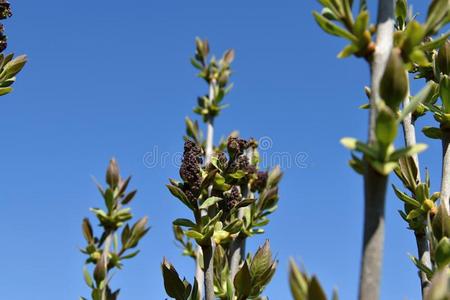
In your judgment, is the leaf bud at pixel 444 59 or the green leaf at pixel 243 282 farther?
the leaf bud at pixel 444 59

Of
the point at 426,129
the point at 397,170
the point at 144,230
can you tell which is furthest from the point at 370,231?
the point at 144,230

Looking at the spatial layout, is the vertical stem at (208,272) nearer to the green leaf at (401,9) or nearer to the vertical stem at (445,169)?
the vertical stem at (445,169)

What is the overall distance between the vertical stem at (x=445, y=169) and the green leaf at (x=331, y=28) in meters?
0.58

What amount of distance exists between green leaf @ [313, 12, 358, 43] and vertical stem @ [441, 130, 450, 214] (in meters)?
0.58

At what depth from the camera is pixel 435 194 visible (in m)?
1.55

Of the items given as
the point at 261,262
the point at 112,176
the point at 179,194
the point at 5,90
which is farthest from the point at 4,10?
the point at 261,262

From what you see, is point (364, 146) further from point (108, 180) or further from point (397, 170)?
point (108, 180)

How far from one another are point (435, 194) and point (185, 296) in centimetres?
81

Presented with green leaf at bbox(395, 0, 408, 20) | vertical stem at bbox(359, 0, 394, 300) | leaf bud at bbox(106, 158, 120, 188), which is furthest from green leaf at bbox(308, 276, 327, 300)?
leaf bud at bbox(106, 158, 120, 188)

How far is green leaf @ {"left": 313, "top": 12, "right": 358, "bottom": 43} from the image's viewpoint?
1.01 metres

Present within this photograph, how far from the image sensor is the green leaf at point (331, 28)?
101 cm

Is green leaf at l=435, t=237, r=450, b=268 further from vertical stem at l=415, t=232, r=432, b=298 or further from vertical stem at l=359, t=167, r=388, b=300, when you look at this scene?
vertical stem at l=359, t=167, r=388, b=300

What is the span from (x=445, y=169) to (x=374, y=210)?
749 mm

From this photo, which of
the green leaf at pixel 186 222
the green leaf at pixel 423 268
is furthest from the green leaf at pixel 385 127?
the green leaf at pixel 186 222
